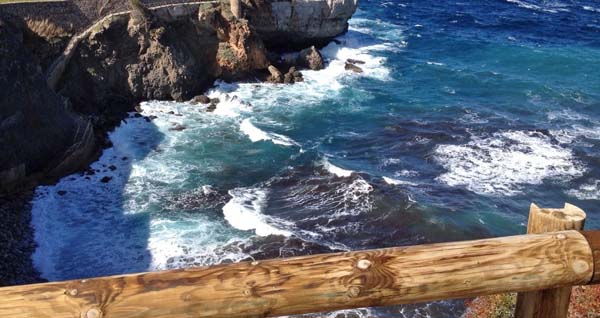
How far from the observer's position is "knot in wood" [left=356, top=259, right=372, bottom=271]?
352 centimetres

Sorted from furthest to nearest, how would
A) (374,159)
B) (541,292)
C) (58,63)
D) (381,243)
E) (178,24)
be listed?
(178,24) → (58,63) → (374,159) → (381,243) → (541,292)

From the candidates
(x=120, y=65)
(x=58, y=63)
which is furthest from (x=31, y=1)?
(x=120, y=65)

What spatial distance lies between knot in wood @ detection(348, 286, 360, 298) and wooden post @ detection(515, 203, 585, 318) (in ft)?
4.04

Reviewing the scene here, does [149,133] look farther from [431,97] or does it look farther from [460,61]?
[460,61]

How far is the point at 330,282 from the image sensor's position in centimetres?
346

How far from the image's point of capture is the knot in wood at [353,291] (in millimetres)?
3469

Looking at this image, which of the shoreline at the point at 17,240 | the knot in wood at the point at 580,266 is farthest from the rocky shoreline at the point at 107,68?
the knot in wood at the point at 580,266

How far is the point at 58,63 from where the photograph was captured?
30.0 metres

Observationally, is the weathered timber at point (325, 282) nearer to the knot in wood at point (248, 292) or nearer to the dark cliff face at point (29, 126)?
the knot in wood at point (248, 292)

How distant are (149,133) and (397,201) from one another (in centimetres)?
1371

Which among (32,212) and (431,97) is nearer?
(32,212)

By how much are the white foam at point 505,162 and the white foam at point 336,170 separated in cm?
405

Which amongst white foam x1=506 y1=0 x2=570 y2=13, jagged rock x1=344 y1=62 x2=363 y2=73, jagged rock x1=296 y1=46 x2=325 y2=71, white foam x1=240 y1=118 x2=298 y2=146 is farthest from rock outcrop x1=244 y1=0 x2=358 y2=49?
white foam x1=506 y1=0 x2=570 y2=13

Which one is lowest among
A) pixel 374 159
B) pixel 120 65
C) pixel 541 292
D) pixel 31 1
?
pixel 374 159
